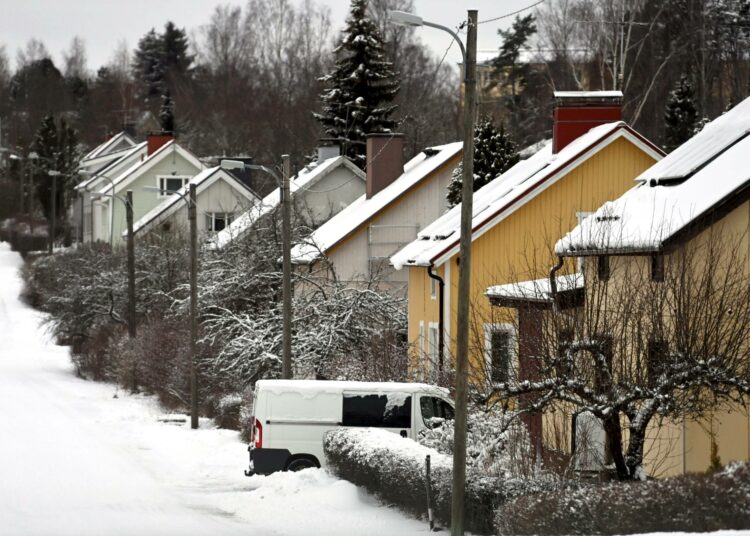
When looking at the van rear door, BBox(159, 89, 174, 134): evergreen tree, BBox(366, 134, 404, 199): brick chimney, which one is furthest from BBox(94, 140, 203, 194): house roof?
the van rear door

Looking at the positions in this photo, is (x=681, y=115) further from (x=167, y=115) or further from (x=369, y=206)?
(x=167, y=115)

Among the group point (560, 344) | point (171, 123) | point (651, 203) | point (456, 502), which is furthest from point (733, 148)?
point (171, 123)

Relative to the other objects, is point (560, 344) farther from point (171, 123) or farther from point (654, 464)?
point (171, 123)

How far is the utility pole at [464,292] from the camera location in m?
16.1

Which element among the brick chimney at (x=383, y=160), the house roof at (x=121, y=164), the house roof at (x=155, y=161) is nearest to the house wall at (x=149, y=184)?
the house roof at (x=155, y=161)

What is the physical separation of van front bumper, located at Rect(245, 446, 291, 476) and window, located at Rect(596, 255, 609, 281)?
703cm

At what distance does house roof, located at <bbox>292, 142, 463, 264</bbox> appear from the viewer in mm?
38125

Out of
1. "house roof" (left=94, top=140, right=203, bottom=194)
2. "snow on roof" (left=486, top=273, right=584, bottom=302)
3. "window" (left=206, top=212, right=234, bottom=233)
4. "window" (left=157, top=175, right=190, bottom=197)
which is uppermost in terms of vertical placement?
"house roof" (left=94, top=140, right=203, bottom=194)

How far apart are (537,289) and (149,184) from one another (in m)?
57.7

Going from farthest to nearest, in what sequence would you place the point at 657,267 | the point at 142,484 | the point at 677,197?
the point at 142,484
the point at 677,197
the point at 657,267

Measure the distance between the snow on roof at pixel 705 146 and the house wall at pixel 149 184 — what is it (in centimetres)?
5221

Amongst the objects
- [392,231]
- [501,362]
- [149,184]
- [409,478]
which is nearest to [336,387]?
[409,478]

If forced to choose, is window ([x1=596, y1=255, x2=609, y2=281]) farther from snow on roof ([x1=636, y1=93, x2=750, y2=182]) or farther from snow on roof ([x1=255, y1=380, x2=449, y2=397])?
snow on roof ([x1=255, y1=380, x2=449, y2=397])

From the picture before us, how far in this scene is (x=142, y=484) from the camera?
912 inches
